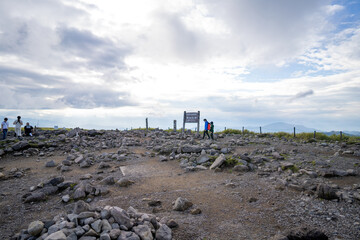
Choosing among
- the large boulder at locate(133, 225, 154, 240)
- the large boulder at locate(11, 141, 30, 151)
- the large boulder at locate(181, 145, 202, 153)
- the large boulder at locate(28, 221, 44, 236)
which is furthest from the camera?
the large boulder at locate(11, 141, 30, 151)

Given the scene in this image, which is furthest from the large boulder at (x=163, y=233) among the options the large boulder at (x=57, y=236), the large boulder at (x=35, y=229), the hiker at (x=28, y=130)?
the hiker at (x=28, y=130)

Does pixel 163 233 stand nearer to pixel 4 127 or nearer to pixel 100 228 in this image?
pixel 100 228

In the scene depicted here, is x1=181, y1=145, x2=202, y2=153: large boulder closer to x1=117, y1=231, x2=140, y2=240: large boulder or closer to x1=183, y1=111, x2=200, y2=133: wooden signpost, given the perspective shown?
x1=117, y1=231, x2=140, y2=240: large boulder

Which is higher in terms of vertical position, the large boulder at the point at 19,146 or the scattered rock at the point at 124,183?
the large boulder at the point at 19,146

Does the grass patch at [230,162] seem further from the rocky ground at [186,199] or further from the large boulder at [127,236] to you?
the large boulder at [127,236]

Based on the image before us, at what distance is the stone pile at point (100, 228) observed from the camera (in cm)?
434

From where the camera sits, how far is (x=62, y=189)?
8656 mm

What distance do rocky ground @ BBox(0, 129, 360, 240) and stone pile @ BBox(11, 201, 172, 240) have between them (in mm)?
Result: 21

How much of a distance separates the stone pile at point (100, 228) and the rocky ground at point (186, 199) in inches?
0.8

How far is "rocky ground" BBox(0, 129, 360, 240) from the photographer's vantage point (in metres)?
4.97

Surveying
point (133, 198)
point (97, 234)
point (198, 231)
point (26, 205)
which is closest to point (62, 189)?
point (26, 205)

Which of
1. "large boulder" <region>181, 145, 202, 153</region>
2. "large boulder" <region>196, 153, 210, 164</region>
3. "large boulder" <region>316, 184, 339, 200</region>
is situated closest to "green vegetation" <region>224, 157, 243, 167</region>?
"large boulder" <region>196, 153, 210, 164</region>

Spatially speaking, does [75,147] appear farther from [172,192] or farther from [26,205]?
[172,192]

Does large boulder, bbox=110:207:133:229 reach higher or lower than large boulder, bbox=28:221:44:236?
higher
